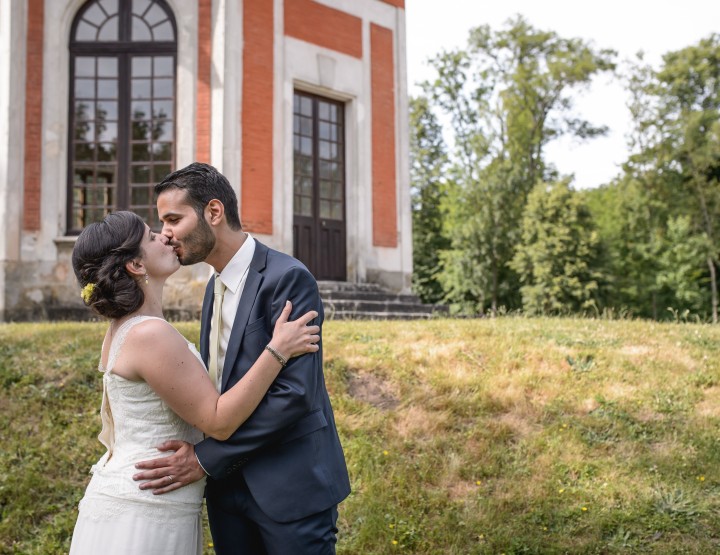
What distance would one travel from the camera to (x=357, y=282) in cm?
1405

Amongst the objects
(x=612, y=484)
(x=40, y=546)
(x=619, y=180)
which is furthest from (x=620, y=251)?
(x=40, y=546)

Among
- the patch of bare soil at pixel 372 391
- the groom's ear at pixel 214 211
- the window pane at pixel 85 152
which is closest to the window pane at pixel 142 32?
the window pane at pixel 85 152

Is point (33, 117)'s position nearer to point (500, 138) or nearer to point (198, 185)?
point (198, 185)

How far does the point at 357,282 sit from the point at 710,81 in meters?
23.5

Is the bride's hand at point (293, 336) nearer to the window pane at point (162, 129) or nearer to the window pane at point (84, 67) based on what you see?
the window pane at point (162, 129)

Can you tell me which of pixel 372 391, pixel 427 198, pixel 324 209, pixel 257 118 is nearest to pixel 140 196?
pixel 257 118

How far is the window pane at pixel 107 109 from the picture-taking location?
12.7 m

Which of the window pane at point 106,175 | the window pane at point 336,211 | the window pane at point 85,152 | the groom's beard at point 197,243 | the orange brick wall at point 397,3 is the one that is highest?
the orange brick wall at point 397,3

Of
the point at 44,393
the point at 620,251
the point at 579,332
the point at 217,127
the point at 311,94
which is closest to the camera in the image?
the point at 44,393

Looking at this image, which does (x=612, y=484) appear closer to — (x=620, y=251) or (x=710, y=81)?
(x=620, y=251)

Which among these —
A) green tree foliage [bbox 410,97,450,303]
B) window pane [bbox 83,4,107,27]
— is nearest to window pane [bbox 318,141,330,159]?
window pane [bbox 83,4,107,27]

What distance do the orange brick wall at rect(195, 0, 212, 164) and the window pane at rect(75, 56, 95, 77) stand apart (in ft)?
5.95

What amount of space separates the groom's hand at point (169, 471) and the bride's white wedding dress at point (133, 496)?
0.11 feet

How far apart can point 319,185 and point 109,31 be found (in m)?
4.39
